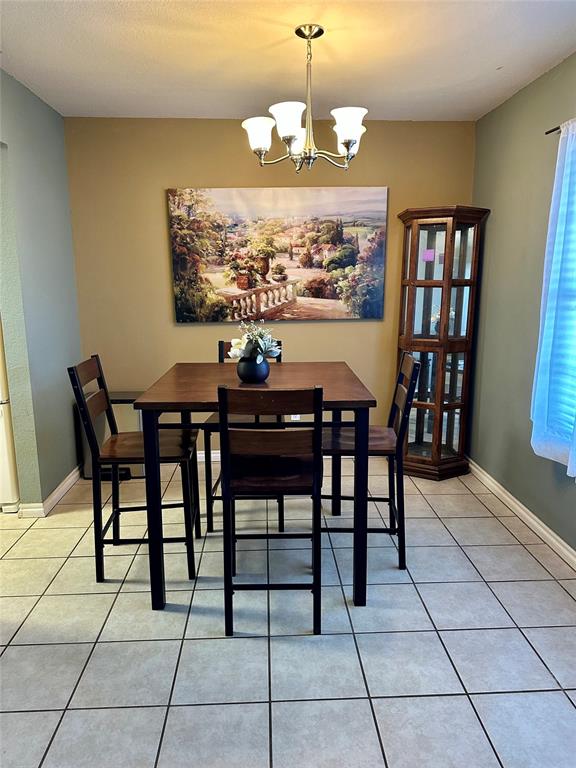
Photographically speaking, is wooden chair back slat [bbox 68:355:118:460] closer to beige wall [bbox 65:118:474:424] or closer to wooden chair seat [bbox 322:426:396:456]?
wooden chair seat [bbox 322:426:396:456]

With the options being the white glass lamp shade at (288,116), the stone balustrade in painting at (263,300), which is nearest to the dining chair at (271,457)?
the white glass lamp shade at (288,116)

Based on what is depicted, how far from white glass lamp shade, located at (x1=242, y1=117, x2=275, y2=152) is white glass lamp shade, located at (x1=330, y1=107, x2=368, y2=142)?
0.30 meters

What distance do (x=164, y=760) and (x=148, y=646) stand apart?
52 cm

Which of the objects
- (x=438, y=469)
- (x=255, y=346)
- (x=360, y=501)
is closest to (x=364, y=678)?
(x=360, y=501)

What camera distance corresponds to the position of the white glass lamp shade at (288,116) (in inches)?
84.2

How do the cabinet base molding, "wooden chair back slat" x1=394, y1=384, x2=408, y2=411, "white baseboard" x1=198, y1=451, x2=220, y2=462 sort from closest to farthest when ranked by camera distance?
"wooden chair back slat" x1=394, y1=384, x2=408, y2=411 < the cabinet base molding < "white baseboard" x1=198, y1=451, x2=220, y2=462

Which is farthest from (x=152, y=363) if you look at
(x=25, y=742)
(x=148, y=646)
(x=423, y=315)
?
(x=25, y=742)

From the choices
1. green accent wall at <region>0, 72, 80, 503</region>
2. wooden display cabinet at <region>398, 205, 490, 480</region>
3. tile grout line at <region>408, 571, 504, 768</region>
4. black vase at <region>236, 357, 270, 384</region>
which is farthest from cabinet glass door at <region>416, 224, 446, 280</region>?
green accent wall at <region>0, 72, 80, 503</region>

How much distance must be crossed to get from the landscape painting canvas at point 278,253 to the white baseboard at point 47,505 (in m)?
1.44

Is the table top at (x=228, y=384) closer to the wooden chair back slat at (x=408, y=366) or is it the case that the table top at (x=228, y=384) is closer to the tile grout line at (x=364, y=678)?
the wooden chair back slat at (x=408, y=366)

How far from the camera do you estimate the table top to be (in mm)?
2090

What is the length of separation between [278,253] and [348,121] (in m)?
1.55

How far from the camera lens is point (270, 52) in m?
2.52

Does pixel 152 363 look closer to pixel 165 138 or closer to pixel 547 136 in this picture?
pixel 165 138
